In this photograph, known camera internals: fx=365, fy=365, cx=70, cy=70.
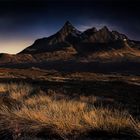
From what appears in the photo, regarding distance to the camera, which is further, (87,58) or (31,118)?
(87,58)

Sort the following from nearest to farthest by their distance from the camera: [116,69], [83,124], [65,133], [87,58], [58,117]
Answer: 1. [65,133]
2. [83,124]
3. [58,117]
4. [116,69]
5. [87,58]

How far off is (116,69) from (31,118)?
421ft

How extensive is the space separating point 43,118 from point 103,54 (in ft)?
606

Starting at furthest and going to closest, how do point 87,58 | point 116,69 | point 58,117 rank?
1. point 87,58
2. point 116,69
3. point 58,117

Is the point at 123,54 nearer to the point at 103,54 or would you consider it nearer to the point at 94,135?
the point at 103,54

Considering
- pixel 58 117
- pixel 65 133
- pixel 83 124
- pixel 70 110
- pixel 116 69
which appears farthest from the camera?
pixel 116 69

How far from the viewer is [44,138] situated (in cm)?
649

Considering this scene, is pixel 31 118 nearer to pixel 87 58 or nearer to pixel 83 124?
pixel 83 124

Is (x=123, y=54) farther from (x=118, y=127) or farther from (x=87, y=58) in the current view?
(x=118, y=127)

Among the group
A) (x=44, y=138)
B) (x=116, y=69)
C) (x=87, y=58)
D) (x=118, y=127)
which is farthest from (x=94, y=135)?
(x=87, y=58)

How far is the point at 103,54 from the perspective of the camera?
19075cm

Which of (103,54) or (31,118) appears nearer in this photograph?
(31,118)

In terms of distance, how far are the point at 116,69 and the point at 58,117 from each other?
128221 mm

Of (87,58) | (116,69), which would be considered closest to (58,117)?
(116,69)
